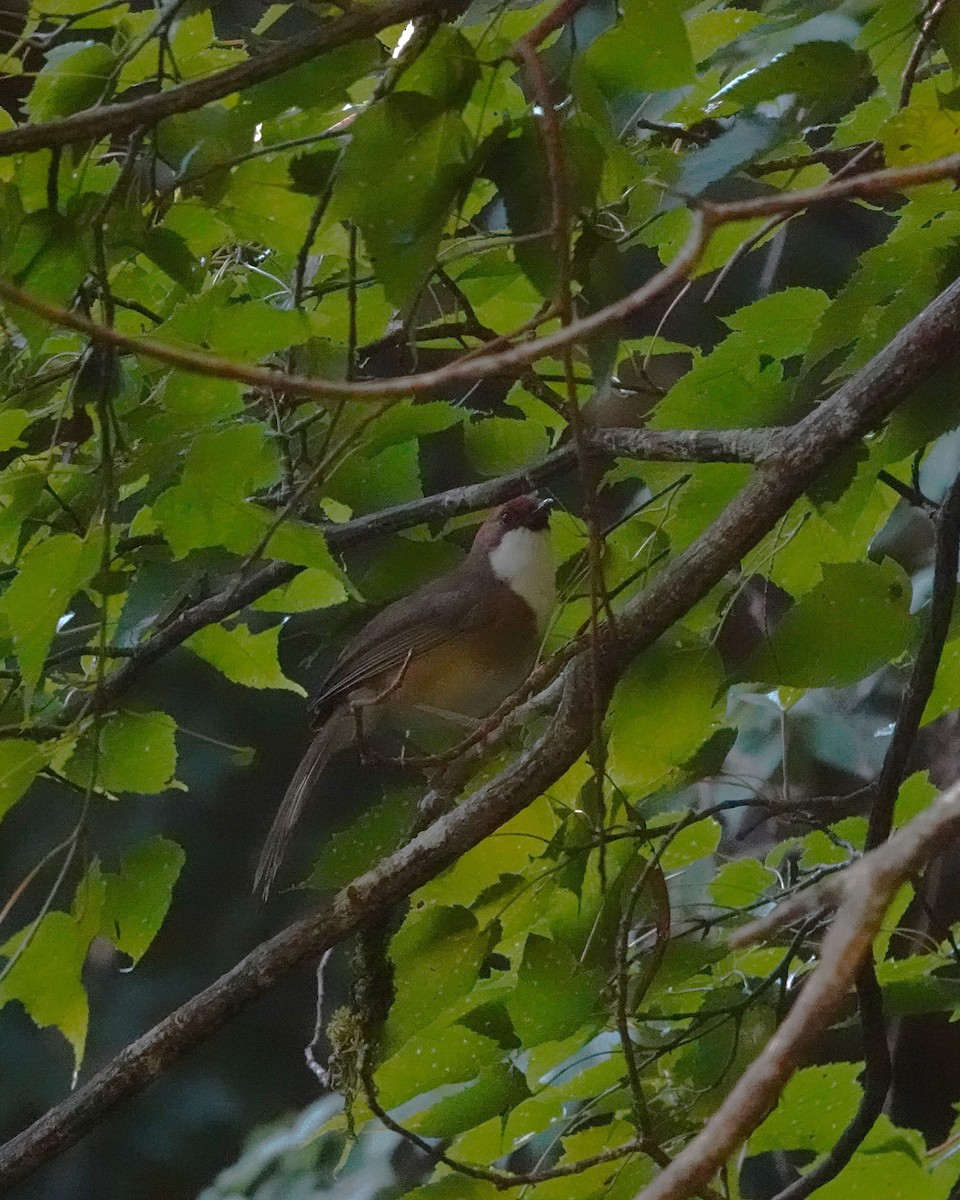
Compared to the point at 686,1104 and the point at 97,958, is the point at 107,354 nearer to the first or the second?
the point at 686,1104

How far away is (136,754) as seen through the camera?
1.05 meters

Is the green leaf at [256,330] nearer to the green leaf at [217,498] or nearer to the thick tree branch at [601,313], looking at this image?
the green leaf at [217,498]

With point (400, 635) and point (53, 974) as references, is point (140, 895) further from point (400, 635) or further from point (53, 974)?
point (400, 635)

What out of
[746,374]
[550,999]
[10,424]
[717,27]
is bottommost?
[550,999]

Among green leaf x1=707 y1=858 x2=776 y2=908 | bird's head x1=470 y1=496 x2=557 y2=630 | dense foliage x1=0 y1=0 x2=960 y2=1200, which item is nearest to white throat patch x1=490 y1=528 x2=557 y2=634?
bird's head x1=470 y1=496 x2=557 y2=630

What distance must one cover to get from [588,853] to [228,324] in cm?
48

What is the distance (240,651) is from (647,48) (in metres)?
0.71

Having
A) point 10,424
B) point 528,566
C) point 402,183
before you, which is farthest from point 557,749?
point 528,566

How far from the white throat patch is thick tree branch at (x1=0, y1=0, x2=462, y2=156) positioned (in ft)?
3.06

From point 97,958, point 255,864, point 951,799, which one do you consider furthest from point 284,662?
point 951,799

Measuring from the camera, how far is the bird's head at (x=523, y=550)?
5.45ft

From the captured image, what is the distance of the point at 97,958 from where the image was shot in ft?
6.89

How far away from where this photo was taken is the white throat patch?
65.1 inches

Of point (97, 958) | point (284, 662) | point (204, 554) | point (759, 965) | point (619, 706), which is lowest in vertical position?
point (97, 958)
